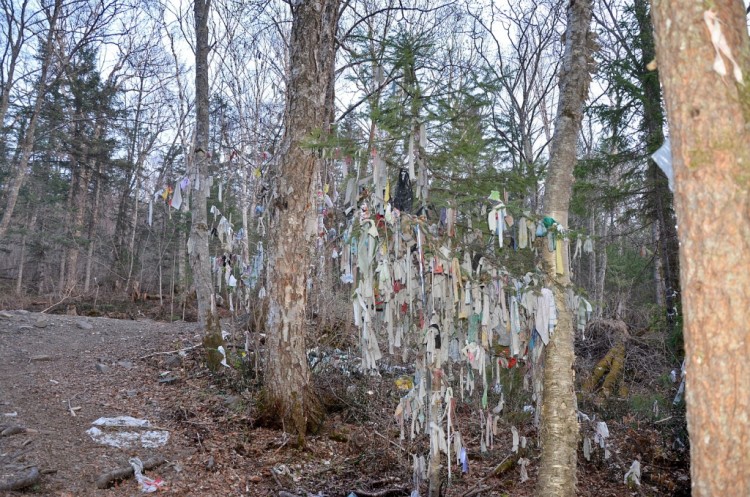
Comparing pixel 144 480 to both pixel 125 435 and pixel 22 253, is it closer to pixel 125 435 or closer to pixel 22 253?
pixel 125 435

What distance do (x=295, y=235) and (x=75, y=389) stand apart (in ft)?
10.1

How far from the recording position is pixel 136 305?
14.0 meters

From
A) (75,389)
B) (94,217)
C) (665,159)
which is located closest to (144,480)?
(75,389)

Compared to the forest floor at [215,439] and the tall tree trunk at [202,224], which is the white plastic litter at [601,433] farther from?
the tall tree trunk at [202,224]

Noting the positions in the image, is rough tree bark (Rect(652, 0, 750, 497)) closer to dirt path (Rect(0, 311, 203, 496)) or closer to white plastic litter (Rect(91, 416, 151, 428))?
dirt path (Rect(0, 311, 203, 496))

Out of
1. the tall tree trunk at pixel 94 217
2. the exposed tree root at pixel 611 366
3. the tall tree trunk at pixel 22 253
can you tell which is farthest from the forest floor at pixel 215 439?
the tall tree trunk at pixel 94 217

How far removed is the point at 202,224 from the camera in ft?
21.3

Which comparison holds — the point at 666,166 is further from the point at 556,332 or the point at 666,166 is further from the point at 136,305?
the point at 136,305

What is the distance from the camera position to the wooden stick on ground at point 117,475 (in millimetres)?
3662

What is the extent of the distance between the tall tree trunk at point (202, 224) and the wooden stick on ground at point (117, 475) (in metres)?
2.22

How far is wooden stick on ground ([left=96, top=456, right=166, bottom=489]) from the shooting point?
366cm

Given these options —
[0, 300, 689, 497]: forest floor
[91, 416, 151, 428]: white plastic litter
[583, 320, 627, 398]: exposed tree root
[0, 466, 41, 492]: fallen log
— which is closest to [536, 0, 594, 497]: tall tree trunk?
[0, 300, 689, 497]: forest floor

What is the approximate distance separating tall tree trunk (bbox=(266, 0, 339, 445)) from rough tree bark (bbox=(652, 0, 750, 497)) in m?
3.73

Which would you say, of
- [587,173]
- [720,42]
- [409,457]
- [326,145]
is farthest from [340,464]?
[587,173]
